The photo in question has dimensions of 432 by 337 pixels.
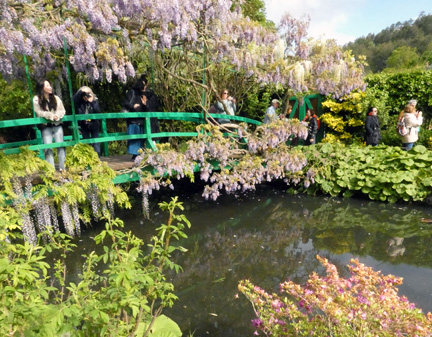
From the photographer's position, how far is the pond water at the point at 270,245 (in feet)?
12.0

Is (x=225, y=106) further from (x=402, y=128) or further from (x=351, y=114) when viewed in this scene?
(x=351, y=114)

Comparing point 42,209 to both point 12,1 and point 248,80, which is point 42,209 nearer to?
point 12,1

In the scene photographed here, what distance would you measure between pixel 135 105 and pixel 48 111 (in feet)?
5.34

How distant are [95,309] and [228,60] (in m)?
6.25

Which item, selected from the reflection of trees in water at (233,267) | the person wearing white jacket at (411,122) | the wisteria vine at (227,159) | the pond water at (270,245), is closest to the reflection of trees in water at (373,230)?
the pond water at (270,245)

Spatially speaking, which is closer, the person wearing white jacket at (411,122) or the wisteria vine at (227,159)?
the wisteria vine at (227,159)

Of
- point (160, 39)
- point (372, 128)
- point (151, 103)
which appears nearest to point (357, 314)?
point (160, 39)

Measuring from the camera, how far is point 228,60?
22.8 feet

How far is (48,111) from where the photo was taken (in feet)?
16.7

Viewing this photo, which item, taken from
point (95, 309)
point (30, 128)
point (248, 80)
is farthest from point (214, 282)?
point (30, 128)

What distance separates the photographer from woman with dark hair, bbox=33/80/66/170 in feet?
16.5

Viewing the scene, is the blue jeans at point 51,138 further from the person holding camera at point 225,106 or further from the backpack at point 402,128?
the backpack at point 402,128

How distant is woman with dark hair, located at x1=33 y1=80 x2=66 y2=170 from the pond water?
5.45ft

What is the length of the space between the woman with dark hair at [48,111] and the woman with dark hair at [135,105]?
4.26 feet
